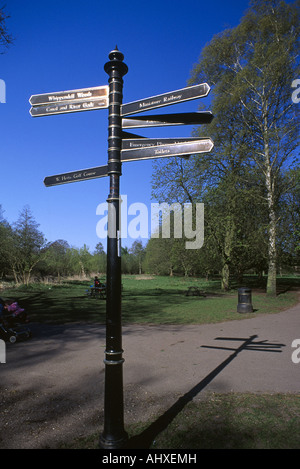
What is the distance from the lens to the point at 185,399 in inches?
182

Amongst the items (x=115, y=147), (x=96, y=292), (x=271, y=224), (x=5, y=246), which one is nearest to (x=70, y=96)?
(x=115, y=147)

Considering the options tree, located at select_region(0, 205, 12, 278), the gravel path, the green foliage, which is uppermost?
the green foliage

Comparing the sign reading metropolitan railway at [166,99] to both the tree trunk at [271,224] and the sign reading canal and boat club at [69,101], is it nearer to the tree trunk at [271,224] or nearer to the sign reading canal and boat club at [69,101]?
the sign reading canal and boat club at [69,101]

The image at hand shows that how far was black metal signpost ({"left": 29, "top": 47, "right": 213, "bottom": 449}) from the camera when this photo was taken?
121 inches

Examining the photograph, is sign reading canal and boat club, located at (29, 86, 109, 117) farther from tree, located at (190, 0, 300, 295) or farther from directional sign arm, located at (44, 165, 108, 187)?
tree, located at (190, 0, 300, 295)

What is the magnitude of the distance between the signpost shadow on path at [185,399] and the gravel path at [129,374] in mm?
23

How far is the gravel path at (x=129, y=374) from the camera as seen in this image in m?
4.02

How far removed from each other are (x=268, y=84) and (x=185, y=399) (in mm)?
22808

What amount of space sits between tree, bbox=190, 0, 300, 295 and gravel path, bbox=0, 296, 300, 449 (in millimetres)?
14591

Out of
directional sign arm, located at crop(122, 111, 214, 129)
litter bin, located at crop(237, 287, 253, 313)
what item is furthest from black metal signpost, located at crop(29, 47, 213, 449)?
litter bin, located at crop(237, 287, 253, 313)

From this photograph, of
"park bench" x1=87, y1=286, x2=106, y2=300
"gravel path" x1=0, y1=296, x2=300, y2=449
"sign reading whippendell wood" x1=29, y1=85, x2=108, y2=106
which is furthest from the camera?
"park bench" x1=87, y1=286, x2=106, y2=300

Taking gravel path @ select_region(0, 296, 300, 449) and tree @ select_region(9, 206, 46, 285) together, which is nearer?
gravel path @ select_region(0, 296, 300, 449)

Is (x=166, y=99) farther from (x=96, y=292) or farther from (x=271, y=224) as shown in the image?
(x=271, y=224)

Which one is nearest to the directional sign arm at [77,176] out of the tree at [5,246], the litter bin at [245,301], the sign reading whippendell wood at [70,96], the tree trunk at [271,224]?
the sign reading whippendell wood at [70,96]
